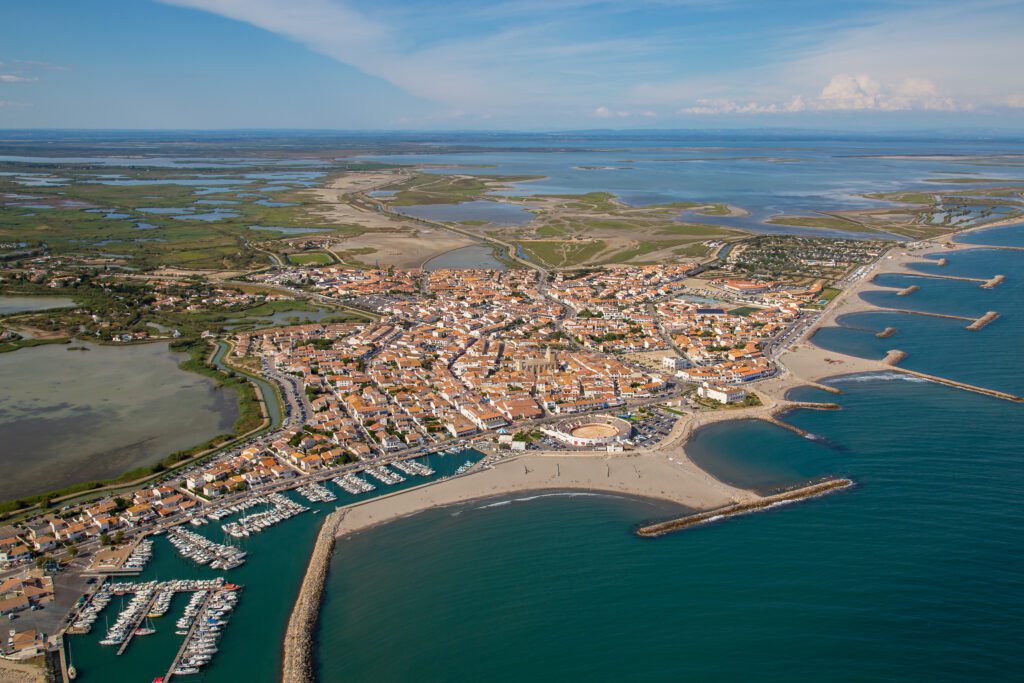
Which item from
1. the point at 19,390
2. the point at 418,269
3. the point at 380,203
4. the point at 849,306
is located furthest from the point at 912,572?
the point at 380,203

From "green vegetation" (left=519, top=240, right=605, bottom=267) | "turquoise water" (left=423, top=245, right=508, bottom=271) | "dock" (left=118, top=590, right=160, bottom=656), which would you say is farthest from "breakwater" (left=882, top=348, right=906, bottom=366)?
"dock" (left=118, top=590, right=160, bottom=656)

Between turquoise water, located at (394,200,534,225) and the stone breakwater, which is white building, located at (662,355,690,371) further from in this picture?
turquoise water, located at (394,200,534,225)

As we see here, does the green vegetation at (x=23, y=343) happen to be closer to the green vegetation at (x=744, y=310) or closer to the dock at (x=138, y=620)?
the dock at (x=138, y=620)

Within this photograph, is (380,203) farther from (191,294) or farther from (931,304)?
(931,304)

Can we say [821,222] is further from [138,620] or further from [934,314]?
[138,620]

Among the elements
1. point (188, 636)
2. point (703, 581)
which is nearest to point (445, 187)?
point (703, 581)

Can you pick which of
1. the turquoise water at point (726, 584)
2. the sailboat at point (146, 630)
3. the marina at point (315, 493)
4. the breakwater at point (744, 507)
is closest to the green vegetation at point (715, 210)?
the turquoise water at point (726, 584)
